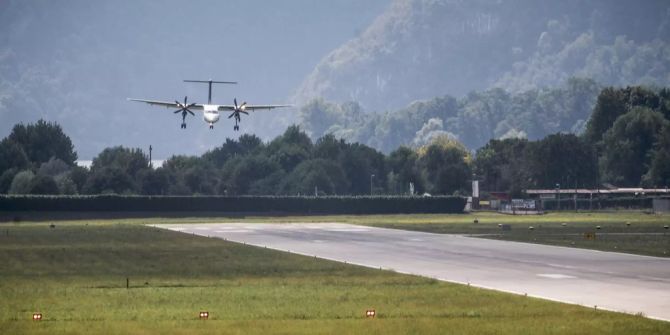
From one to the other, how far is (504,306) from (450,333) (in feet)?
21.0

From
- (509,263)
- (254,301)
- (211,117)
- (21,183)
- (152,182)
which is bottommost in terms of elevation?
(254,301)

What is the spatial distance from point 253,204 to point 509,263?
97.9 m

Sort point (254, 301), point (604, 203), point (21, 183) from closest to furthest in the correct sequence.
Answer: point (254, 301) < point (604, 203) < point (21, 183)

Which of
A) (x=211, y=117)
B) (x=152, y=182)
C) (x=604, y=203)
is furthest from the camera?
(x=152, y=182)

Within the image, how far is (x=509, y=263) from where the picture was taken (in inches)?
2330

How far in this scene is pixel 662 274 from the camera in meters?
52.0

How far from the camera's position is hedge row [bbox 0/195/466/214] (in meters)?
143

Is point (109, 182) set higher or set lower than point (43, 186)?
higher

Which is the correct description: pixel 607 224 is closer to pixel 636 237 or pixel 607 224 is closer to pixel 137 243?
pixel 636 237

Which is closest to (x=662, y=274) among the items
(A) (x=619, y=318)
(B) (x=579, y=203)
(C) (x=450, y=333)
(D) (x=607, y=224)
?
(A) (x=619, y=318)

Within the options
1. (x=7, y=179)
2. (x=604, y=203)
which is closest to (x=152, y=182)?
(x=7, y=179)

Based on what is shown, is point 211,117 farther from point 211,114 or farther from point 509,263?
point 509,263

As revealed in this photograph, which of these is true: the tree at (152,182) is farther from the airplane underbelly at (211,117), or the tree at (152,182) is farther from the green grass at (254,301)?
the green grass at (254,301)

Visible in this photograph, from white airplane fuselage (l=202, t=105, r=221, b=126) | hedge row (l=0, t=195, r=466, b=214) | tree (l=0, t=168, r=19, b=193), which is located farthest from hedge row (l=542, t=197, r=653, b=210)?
tree (l=0, t=168, r=19, b=193)
